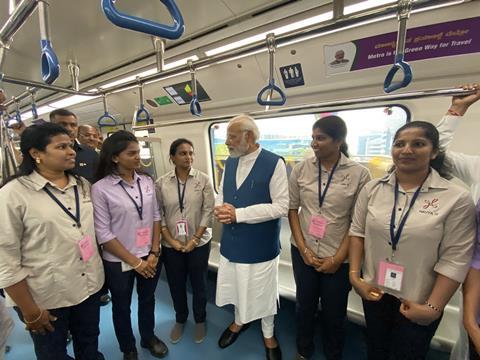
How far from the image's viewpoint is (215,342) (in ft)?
7.42

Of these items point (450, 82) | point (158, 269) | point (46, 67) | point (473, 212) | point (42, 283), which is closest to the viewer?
point (46, 67)

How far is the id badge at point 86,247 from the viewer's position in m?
1.45

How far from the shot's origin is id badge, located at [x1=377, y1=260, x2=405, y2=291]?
1303mm

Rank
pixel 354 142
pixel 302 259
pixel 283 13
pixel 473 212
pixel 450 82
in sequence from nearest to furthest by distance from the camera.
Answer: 1. pixel 473 212
2. pixel 283 13
3. pixel 450 82
4. pixel 302 259
5. pixel 354 142

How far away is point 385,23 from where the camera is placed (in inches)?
59.6

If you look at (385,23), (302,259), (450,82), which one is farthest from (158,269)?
(450,82)

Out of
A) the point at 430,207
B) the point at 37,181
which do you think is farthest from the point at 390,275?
the point at 37,181

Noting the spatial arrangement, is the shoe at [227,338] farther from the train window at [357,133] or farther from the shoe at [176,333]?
the train window at [357,133]

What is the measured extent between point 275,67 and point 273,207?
4.38 ft

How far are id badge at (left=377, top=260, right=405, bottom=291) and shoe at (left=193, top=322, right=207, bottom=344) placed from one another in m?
1.85

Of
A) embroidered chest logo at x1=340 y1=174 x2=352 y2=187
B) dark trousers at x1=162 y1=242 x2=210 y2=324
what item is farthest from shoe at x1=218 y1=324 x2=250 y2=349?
embroidered chest logo at x1=340 y1=174 x2=352 y2=187

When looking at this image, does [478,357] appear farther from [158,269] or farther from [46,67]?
[46,67]

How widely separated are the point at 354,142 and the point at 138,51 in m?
2.39

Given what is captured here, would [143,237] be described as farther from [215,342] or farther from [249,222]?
[215,342]
